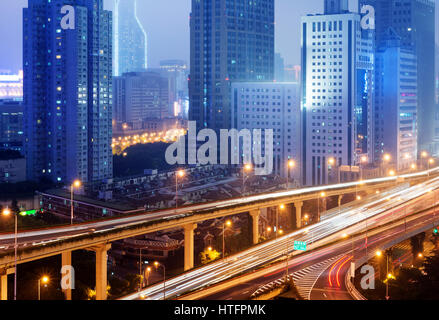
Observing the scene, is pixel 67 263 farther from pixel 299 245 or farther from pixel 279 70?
pixel 279 70

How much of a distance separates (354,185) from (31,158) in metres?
30.7

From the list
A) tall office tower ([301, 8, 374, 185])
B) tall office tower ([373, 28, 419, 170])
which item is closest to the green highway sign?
tall office tower ([301, 8, 374, 185])

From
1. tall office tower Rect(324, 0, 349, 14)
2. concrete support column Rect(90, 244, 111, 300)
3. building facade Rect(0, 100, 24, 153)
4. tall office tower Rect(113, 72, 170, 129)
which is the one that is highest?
tall office tower Rect(324, 0, 349, 14)

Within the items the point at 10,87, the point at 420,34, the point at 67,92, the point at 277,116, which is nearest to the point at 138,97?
the point at 10,87

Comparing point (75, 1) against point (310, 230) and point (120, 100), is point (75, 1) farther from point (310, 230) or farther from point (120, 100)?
point (120, 100)

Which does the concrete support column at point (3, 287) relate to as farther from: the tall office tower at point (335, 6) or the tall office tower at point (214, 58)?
the tall office tower at point (214, 58)

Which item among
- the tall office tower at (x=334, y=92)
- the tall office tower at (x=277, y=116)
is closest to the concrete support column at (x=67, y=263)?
the tall office tower at (x=334, y=92)

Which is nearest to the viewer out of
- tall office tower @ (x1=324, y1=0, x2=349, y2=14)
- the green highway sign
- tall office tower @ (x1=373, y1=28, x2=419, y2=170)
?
the green highway sign

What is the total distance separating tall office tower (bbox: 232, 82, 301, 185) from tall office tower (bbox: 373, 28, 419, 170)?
31.5 ft

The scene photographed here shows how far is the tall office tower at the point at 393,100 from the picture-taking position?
66312 mm

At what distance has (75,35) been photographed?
54719 mm

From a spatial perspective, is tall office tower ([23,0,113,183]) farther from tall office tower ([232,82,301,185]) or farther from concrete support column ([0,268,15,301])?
concrete support column ([0,268,15,301])

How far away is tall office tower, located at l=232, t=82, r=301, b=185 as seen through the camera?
63594 millimetres
